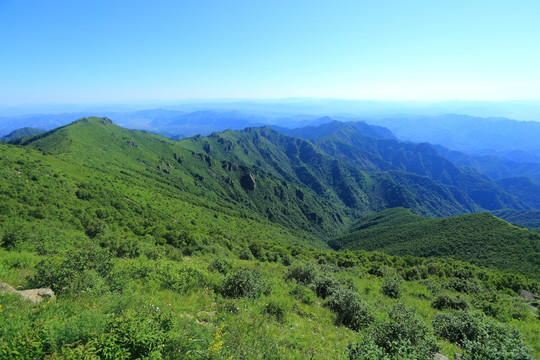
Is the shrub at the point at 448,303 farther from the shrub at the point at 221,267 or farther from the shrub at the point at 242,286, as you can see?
the shrub at the point at 221,267

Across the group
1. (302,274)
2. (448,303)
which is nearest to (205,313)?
(302,274)

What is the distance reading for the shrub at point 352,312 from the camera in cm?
1201

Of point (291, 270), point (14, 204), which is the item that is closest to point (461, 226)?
point (291, 270)

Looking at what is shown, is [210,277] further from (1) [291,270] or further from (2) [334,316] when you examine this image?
(1) [291,270]

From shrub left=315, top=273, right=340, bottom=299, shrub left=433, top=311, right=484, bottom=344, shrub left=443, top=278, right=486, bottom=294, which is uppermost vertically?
shrub left=433, top=311, right=484, bottom=344

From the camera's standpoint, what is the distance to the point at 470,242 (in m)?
89.1

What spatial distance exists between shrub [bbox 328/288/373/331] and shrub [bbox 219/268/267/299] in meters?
4.48

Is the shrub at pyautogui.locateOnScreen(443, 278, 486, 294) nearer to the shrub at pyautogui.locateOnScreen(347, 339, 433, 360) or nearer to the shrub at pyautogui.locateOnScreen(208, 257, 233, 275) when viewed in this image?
the shrub at pyautogui.locateOnScreen(347, 339, 433, 360)

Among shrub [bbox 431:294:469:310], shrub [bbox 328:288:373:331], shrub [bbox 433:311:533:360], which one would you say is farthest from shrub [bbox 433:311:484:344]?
shrub [bbox 431:294:469:310]

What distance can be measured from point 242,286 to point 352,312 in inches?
247

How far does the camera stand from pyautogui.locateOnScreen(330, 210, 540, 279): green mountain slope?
6900 cm

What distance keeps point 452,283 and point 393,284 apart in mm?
12185

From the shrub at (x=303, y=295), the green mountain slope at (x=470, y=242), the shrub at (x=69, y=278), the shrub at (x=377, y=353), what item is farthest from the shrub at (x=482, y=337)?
the green mountain slope at (x=470, y=242)

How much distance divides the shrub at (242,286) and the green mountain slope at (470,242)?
79690mm
